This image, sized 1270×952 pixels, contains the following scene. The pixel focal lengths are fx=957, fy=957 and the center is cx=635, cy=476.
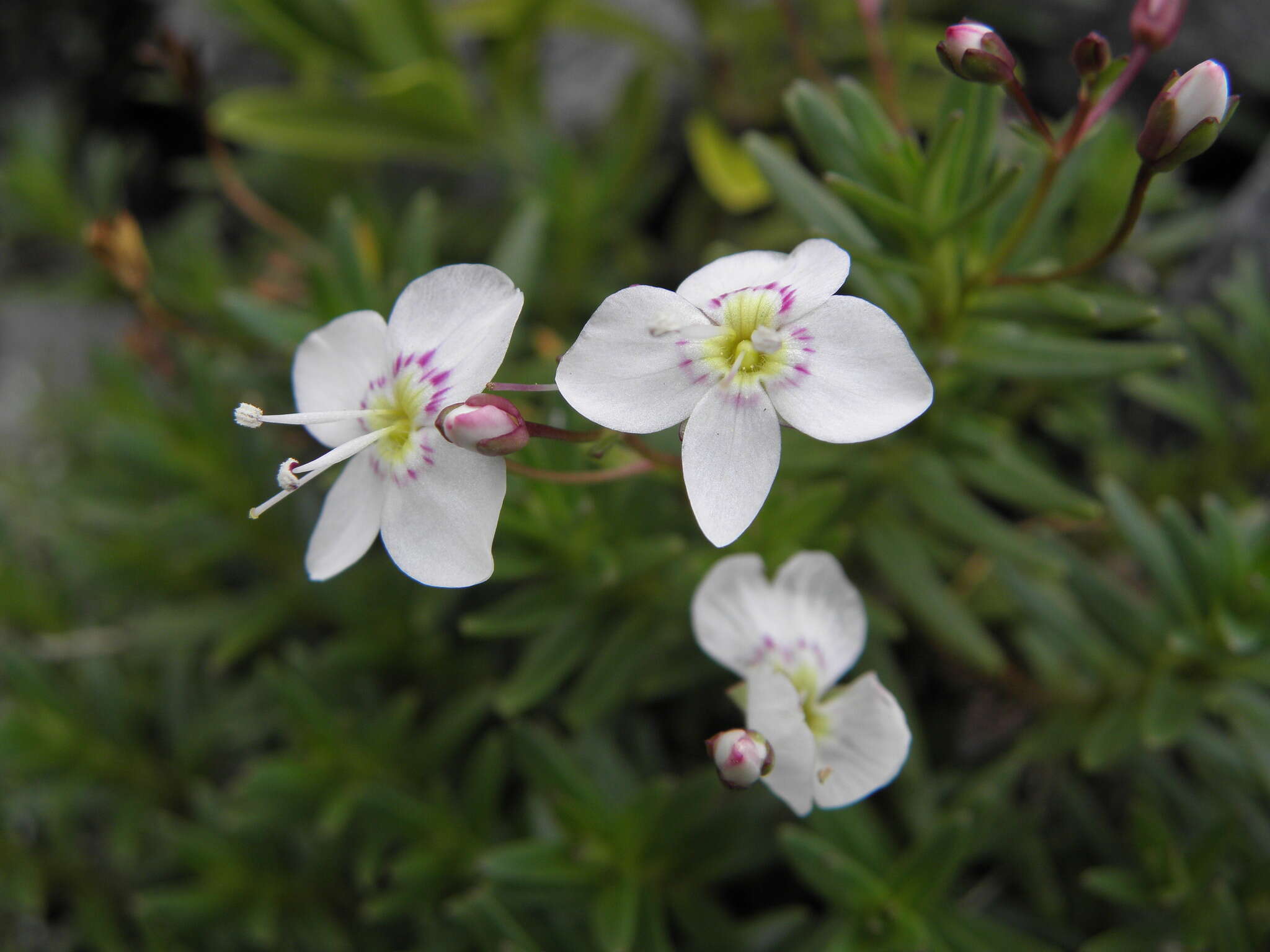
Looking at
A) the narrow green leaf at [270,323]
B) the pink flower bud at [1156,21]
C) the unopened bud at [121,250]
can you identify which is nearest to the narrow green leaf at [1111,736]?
the pink flower bud at [1156,21]

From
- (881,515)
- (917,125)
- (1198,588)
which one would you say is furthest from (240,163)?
(1198,588)

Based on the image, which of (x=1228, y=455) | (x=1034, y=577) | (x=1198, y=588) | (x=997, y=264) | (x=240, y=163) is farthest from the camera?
(x=240, y=163)

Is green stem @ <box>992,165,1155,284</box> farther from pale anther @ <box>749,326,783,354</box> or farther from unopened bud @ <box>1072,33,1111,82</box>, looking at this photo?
pale anther @ <box>749,326,783,354</box>

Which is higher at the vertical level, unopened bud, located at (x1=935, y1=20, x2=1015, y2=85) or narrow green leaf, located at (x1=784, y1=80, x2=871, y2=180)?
unopened bud, located at (x1=935, y1=20, x2=1015, y2=85)

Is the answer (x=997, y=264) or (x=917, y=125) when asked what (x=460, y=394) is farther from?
(x=917, y=125)

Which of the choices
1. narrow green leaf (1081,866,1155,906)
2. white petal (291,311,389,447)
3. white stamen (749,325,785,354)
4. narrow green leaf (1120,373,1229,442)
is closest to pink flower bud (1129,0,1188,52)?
white stamen (749,325,785,354)

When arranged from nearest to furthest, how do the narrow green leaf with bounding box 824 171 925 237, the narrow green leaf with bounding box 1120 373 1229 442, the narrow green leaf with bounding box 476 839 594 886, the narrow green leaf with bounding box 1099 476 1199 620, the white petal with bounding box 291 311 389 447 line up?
1. the white petal with bounding box 291 311 389 447
2. the narrow green leaf with bounding box 824 171 925 237
3. the narrow green leaf with bounding box 476 839 594 886
4. the narrow green leaf with bounding box 1099 476 1199 620
5. the narrow green leaf with bounding box 1120 373 1229 442

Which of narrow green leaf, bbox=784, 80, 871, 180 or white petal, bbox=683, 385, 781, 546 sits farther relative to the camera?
narrow green leaf, bbox=784, 80, 871, 180

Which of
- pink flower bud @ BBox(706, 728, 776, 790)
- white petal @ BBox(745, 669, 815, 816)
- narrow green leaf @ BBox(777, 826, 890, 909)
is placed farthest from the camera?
narrow green leaf @ BBox(777, 826, 890, 909)
